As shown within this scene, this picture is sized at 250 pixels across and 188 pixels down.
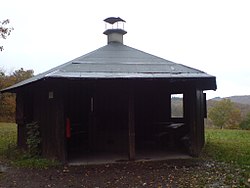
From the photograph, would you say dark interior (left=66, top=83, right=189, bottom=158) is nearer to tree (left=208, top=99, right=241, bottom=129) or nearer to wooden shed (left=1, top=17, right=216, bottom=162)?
wooden shed (left=1, top=17, right=216, bottom=162)

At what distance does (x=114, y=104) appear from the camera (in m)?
10.7

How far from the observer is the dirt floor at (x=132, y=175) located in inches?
240

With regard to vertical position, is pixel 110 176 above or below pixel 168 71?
Result: below

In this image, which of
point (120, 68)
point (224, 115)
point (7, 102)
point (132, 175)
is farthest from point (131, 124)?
point (224, 115)

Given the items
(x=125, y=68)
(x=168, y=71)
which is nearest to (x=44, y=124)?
(x=125, y=68)

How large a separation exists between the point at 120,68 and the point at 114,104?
2.43 meters

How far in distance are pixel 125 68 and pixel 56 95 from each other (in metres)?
1.88

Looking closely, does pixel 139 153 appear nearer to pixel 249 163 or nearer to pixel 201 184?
pixel 249 163

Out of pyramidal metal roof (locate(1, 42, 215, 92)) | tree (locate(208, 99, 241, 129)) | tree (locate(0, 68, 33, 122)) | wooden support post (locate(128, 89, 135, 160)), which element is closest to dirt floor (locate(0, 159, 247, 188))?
wooden support post (locate(128, 89, 135, 160))

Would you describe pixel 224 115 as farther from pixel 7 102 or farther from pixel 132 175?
pixel 132 175

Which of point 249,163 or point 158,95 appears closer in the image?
point 249,163

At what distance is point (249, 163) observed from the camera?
25.7 feet

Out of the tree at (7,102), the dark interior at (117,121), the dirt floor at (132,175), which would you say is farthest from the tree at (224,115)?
the dirt floor at (132,175)

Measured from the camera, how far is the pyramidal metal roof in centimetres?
765
